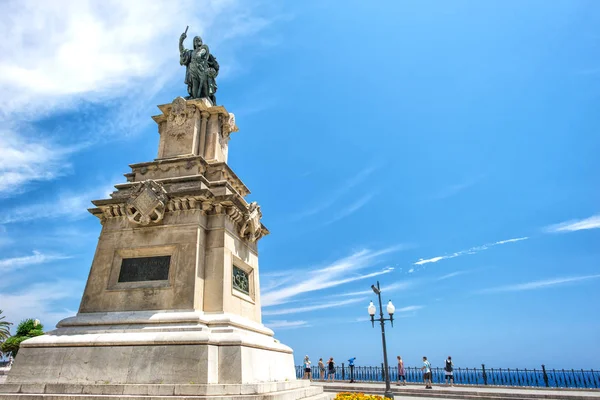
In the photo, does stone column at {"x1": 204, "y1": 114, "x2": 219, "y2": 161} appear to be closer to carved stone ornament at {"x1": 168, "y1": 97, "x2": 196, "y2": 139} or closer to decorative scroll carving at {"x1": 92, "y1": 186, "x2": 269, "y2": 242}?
carved stone ornament at {"x1": 168, "y1": 97, "x2": 196, "y2": 139}

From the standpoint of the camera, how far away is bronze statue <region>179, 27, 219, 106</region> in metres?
13.6

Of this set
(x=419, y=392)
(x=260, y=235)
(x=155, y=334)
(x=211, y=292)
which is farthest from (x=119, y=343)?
(x=419, y=392)

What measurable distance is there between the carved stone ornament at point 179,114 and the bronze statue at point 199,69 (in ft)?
4.05

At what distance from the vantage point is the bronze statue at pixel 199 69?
44.7 feet

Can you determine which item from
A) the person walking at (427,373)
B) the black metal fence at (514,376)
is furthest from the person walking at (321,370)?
the person walking at (427,373)

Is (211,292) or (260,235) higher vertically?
(260,235)

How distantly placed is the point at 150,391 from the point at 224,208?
458cm

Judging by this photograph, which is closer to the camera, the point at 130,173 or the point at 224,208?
the point at 224,208

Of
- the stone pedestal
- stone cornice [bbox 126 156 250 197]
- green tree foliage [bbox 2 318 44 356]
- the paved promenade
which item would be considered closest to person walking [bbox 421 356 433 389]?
the paved promenade

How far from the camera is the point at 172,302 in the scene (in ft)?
28.8

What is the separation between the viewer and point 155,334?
7980mm

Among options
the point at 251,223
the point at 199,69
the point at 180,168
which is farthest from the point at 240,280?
the point at 199,69

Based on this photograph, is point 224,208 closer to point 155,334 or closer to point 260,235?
point 260,235

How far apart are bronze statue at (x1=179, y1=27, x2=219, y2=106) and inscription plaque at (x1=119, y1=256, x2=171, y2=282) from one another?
6494 mm
